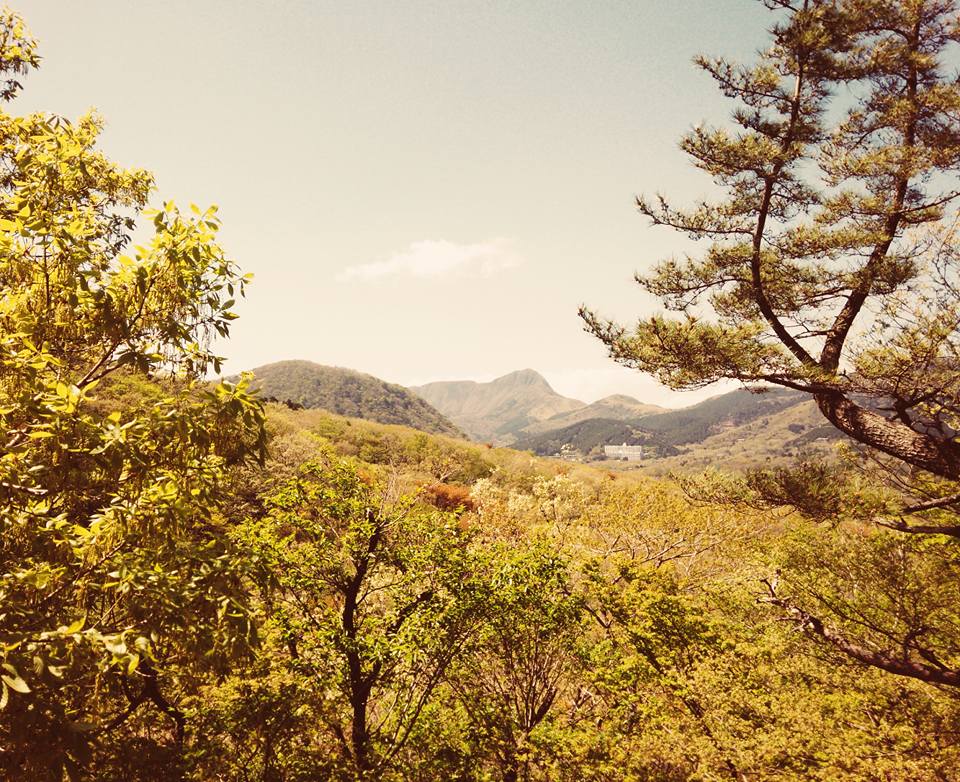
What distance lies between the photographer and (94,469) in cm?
338

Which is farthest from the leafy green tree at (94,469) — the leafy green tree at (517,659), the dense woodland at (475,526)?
the leafy green tree at (517,659)

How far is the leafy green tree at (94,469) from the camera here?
2756mm

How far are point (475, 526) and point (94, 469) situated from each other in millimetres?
7288

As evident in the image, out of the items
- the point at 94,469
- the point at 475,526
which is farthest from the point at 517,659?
the point at 94,469

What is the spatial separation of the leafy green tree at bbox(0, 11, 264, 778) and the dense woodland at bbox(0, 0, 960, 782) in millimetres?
32

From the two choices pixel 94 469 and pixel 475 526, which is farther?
pixel 475 526

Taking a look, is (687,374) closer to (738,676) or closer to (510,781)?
(738,676)

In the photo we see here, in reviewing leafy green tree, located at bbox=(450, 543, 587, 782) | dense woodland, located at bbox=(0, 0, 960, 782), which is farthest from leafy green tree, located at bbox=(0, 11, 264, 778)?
leafy green tree, located at bbox=(450, 543, 587, 782)

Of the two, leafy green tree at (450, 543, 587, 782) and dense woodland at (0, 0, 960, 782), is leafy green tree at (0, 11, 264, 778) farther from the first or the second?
leafy green tree at (450, 543, 587, 782)

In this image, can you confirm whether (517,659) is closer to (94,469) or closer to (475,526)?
(475,526)

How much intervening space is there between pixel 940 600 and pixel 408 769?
13240 millimetres

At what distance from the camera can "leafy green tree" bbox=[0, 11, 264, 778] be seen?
2756mm

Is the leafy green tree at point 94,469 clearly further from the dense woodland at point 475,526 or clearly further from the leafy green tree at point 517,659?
the leafy green tree at point 517,659

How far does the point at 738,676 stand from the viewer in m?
10.7
